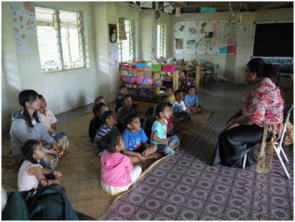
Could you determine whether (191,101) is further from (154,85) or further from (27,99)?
(27,99)

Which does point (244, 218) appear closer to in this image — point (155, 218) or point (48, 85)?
point (155, 218)

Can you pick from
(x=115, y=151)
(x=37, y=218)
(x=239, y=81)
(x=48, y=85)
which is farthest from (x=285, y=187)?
(x=239, y=81)

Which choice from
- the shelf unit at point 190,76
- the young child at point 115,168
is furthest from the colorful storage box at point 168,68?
the young child at point 115,168

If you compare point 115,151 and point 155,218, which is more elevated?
point 115,151

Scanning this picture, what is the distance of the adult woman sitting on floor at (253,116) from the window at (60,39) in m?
3.28

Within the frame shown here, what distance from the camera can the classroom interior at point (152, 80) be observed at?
2022 millimetres

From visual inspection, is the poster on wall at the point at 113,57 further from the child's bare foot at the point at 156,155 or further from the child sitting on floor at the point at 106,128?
the child's bare foot at the point at 156,155

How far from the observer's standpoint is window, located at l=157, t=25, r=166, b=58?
25.4 feet

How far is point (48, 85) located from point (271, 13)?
6310 millimetres

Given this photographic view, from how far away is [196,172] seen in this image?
2.46 metres

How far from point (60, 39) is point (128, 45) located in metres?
2.26

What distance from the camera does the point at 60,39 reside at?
4480 millimetres

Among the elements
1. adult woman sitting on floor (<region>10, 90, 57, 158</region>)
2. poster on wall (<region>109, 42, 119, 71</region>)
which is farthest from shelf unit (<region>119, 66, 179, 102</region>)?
adult woman sitting on floor (<region>10, 90, 57, 158</region>)

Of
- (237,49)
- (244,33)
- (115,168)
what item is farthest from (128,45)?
(115,168)
